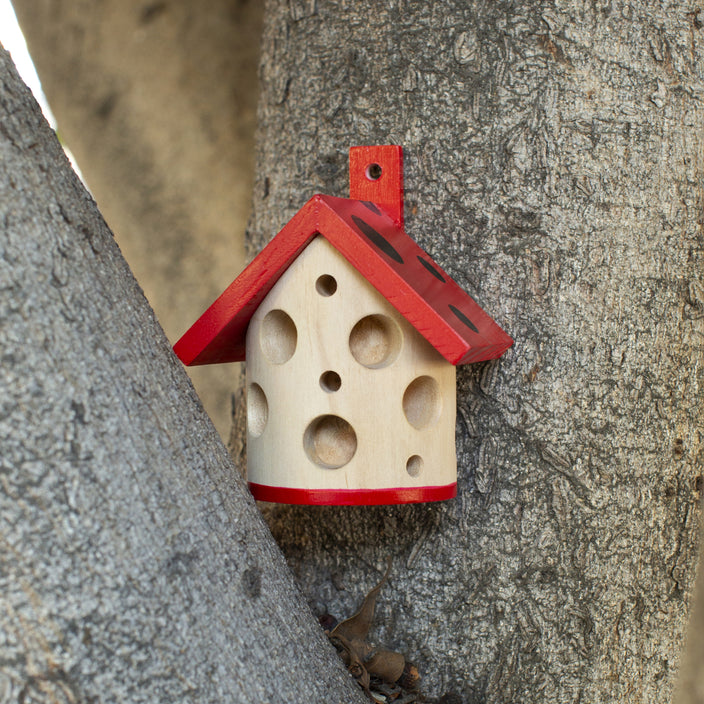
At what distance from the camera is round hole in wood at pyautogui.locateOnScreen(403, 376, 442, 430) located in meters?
1.17

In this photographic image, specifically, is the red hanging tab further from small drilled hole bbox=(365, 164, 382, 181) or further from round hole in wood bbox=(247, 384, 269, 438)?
round hole in wood bbox=(247, 384, 269, 438)

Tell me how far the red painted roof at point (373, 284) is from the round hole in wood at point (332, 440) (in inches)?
7.7

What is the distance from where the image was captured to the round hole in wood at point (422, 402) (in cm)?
117

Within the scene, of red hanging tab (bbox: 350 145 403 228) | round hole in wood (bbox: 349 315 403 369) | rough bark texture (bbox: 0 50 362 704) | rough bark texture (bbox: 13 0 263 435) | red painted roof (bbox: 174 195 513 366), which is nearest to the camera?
rough bark texture (bbox: 0 50 362 704)

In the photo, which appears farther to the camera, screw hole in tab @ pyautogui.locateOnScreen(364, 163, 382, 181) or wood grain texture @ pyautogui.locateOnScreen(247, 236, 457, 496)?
screw hole in tab @ pyautogui.locateOnScreen(364, 163, 382, 181)

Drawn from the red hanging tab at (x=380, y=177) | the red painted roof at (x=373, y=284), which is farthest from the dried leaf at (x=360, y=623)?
the red hanging tab at (x=380, y=177)

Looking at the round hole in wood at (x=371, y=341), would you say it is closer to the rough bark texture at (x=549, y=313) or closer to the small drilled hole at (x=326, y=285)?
the small drilled hole at (x=326, y=285)

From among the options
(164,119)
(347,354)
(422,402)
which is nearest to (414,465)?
(422,402)

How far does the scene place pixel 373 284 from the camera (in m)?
1.07

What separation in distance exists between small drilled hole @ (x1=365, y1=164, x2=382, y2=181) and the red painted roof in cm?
6

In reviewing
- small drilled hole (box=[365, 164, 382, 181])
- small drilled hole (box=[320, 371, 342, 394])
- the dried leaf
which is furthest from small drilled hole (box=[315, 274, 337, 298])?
the dried leaf

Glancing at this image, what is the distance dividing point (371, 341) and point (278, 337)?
5.5 inches

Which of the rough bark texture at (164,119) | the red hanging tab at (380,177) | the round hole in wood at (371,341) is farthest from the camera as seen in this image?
the rough bark texture at (164,119)

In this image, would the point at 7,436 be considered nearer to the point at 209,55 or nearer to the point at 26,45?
the point at 209,55
